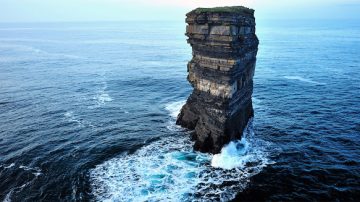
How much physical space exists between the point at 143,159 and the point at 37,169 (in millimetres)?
13936

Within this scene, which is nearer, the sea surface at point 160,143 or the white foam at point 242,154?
the sea surface at point 160,143

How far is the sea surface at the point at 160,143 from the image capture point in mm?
38844

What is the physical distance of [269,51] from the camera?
14550 centimetres

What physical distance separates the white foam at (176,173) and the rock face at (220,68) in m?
2.88

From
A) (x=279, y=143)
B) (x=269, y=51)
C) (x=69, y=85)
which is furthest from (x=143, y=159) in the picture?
(x=269, y=51)

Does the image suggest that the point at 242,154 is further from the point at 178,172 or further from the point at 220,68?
the point at 220,68

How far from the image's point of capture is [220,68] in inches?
1839

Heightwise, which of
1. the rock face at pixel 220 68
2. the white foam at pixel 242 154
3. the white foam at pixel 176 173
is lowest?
the white foam at pixel 176 173

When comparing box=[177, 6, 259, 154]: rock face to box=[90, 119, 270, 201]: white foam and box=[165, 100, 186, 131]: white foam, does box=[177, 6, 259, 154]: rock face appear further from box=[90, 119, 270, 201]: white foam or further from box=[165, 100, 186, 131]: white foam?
box=[165, 100, 186, 131]: white foam

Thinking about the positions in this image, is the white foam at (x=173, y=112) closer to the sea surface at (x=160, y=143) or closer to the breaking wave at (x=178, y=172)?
the sea surface at (x=160, y=143)

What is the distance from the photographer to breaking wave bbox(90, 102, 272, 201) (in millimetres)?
38031

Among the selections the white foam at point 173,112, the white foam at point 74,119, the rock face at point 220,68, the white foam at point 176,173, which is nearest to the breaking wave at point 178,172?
the white foam at point 176,173

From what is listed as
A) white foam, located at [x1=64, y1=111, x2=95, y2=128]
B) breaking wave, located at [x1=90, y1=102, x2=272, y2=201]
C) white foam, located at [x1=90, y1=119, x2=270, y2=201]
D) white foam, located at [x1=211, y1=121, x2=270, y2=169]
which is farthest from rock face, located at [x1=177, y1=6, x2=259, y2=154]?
white foam, located at [x1=64, y1=111, x2=95, y2=128]

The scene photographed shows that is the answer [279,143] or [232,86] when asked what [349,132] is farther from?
[232,86]
